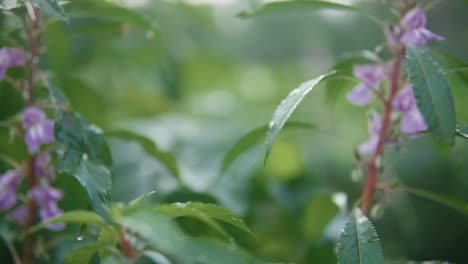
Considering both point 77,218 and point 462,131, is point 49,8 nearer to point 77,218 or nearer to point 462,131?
point 77,218

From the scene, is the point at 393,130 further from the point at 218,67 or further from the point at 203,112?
the point at 218,67

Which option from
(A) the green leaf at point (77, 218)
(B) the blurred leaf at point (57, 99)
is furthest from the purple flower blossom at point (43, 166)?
(A) the green leaf at point (77, 218)

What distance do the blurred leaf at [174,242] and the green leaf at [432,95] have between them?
1.10 ft

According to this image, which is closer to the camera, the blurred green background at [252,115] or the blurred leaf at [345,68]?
the blurred leaf at [345,68]

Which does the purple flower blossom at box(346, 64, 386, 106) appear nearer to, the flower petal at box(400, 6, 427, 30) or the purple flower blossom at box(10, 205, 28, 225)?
the flower petal at box(400, 6, 427, 30)

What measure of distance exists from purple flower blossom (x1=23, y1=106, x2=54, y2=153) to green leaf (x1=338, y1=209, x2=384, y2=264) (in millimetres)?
582

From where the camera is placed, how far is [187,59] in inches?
113

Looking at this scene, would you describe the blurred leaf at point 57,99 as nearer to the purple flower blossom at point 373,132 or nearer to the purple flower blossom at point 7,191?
the purple flower blossom at point 7,191

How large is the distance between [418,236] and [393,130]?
1163 mm

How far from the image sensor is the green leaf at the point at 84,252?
0.86m

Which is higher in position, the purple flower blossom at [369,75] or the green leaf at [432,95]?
the green leaf at [432,95]

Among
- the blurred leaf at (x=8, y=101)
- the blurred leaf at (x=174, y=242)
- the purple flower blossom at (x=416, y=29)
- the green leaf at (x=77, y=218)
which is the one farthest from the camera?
the blurred leaf at (x=8, y=101)

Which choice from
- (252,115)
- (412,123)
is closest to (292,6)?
(412,123)

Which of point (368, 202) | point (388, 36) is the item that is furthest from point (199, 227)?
point (388, 36)
